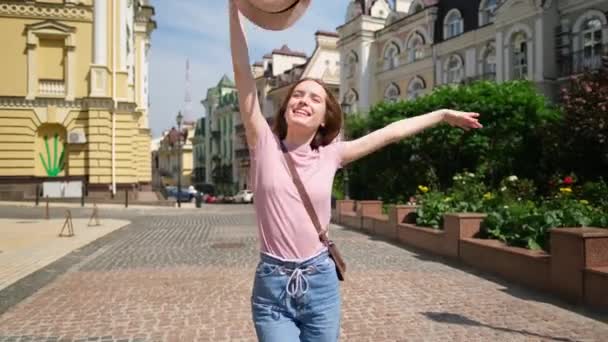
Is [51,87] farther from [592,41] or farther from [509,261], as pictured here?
[592,41]

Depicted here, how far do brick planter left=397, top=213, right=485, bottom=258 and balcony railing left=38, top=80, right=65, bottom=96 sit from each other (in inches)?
924

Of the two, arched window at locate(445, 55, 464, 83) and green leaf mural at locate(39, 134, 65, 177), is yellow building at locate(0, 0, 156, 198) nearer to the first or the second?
green leaf mural at locate(39, 134, 65, 177)

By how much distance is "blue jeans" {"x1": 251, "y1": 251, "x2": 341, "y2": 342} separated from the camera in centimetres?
249

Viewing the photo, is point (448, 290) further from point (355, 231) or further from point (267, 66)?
point (267, 66)

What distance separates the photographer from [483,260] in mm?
8773

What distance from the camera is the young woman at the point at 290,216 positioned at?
98.2 inches

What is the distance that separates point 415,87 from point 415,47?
2.83 metres

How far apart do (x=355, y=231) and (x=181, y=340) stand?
Answer: 11.1m

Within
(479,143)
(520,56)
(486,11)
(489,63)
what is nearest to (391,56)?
(486,11)

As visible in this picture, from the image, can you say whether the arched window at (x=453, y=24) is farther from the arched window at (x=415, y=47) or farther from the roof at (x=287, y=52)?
the roof at (x=287, y=52)

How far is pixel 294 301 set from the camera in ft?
8.21

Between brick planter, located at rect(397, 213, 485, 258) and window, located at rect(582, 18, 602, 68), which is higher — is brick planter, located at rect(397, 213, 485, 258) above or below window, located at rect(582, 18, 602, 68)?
below

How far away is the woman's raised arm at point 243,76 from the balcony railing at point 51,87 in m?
29.1

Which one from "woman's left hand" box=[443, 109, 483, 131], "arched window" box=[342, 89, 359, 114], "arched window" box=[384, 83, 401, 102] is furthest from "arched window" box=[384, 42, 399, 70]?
"woman's left hand" box=[443, 109, 483, 131]
